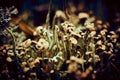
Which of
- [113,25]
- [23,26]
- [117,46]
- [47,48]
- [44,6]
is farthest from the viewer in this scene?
[44,6]

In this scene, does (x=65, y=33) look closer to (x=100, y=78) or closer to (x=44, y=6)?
(x=100, y=78)

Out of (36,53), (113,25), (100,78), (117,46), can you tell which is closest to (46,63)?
(36,53)

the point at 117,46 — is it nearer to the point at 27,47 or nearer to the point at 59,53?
the point at 59,53

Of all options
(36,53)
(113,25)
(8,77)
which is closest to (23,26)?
(36,53)

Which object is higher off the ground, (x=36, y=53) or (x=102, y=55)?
(x=36, y=53)

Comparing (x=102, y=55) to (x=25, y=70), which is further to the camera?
(x=102, y=55)

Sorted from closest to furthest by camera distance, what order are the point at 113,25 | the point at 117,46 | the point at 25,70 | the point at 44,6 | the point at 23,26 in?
1. the point at 25,70
2. the point at 117,46
3. the point at 23,26
4. the point at 113,25
5. the point at 44,6

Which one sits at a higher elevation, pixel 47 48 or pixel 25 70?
pixel 47 48

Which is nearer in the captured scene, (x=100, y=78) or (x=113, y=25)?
(x=100, y=78)

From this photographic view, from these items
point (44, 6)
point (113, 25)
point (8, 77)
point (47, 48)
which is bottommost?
point (8, 77)
